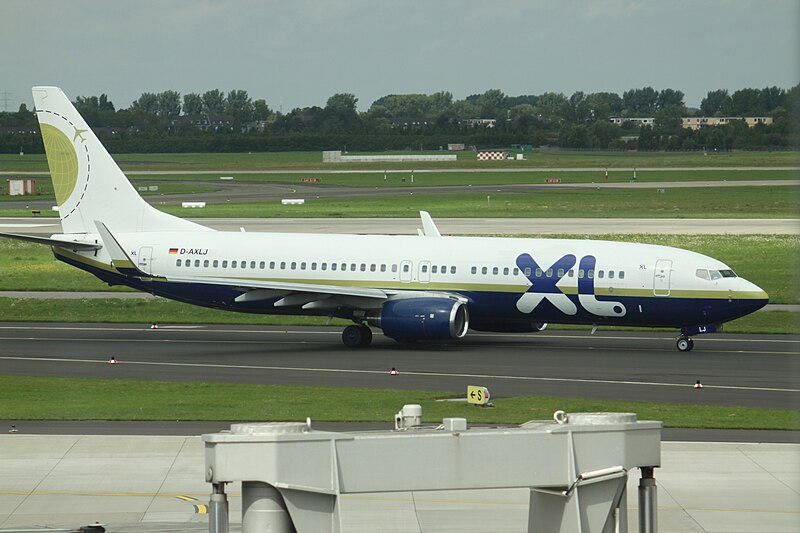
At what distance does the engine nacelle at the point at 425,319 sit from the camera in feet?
128

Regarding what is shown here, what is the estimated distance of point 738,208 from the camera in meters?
96.1

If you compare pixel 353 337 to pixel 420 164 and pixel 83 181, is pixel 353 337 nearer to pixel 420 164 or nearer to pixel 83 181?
pixel 83 181

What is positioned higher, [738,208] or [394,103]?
[394,103]

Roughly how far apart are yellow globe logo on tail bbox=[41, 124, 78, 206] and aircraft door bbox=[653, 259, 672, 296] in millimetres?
21534

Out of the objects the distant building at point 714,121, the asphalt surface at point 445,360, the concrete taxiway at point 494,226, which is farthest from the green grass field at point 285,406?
the distant building at point 714,121

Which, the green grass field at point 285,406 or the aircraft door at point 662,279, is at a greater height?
the aircraft door at point 662,279

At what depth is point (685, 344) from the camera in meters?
39.5

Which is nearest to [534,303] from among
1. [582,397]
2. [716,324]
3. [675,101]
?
[716,324]

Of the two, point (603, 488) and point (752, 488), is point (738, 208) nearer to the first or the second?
point (752, 488)

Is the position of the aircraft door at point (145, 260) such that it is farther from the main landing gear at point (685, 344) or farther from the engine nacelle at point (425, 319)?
the main landing gear at point (685, 344)

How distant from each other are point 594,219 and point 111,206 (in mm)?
47725

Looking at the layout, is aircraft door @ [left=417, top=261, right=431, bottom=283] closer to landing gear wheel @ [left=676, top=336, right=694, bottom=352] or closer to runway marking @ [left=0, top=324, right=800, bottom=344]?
runway marking @ [left=0, top=324, right=800, bottom=344]

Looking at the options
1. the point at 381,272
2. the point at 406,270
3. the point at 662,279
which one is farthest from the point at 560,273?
the point at 381,272

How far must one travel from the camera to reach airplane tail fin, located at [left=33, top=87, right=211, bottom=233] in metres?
44.8
